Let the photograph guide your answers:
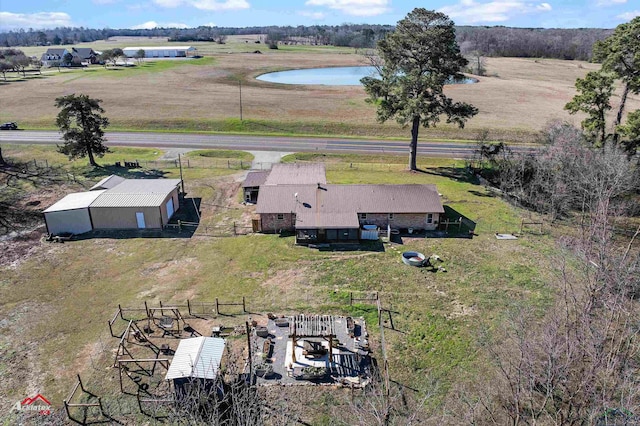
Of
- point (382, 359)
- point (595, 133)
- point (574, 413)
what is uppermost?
point (595, 133)

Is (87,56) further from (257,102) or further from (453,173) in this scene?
(453,173)

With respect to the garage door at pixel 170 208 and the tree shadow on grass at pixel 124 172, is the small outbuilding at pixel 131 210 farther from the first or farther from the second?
the tree shadow on grass at pixel 124 172

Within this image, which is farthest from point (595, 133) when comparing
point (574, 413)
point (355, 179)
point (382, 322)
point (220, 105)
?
point (220, 105)

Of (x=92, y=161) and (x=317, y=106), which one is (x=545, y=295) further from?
(x=317, y=106)

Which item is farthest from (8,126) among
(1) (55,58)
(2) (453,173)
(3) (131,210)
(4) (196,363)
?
(1) (55,58)

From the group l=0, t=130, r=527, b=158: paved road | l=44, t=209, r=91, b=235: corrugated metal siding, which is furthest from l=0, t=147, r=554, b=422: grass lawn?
l=0, t=130, r=527, b=158: paved road

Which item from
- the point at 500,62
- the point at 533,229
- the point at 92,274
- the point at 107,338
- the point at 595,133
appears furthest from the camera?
the point at 500,62

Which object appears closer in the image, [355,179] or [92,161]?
[355,179]
